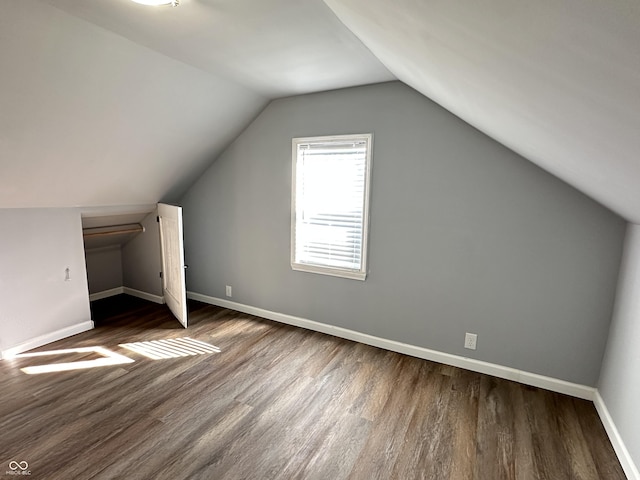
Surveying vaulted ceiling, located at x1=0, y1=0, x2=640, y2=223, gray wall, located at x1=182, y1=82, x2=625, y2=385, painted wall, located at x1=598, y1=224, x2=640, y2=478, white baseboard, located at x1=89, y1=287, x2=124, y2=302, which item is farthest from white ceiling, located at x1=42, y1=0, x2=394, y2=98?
white baseboard, located at x1=89, y1=287, x2=124, y2=302

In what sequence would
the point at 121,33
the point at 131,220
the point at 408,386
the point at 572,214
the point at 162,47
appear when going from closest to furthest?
the point at 121,33 < the point at 162,47 < the point at 572,214 < the point at 408,386 < the point at 131,220

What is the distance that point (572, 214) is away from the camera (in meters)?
2.16

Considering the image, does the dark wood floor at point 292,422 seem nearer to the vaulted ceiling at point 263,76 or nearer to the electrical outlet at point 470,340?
the electrical outlet at point 470,340

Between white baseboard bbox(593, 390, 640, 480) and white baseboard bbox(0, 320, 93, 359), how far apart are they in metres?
4.22

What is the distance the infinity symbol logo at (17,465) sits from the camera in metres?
1.67

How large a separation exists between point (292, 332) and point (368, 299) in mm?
870

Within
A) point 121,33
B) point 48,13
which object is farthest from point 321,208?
point 48,13

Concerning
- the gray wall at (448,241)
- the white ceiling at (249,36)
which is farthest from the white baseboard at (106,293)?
the white ceiling at (249,36)

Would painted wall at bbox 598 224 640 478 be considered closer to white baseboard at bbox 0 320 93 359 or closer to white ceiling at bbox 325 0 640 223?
white ceiling at bbox 325 0 640 223

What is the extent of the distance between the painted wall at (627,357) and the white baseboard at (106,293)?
199 inches

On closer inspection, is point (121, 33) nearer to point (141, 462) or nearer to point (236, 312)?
point (141, 462)

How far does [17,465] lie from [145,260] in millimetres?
2580

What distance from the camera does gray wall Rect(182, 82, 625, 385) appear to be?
2.21 meters

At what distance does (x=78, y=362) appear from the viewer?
104 inches
